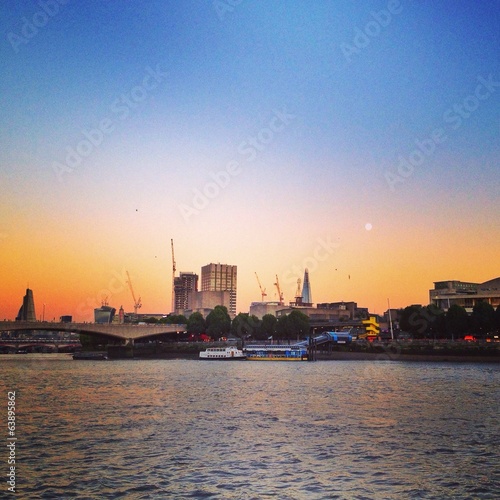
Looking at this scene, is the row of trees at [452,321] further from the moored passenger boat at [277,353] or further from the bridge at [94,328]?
the bridge at [94,328]

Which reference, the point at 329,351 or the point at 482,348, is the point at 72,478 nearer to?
the point at 482,348

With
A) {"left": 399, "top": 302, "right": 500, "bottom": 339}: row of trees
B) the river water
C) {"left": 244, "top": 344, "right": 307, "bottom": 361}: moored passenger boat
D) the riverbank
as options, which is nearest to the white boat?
{"left": 244, "top": 344, "right": 307, "bottom": 361}: moored passenger boat

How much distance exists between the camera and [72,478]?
27.3 metres

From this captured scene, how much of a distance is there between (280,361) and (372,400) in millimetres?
103910

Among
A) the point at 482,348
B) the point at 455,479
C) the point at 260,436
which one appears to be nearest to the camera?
the point at 455,479

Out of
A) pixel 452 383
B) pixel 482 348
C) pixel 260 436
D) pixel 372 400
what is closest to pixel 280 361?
pixel 482 348

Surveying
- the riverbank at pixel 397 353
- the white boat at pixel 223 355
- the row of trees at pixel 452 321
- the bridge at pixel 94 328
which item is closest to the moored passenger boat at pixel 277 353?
the white boat at pixel 223 355

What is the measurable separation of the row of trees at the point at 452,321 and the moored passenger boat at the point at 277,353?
34.4 meters

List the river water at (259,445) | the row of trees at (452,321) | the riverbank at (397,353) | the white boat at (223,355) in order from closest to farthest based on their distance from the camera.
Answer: the river water at (259,445) < the riverbank at (397,353) < the row of trees at (452,321) < the white boat at (223,355)

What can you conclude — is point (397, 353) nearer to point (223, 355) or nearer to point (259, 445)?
point (223, 355)

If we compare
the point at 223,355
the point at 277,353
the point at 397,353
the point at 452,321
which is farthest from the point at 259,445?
the point at 452,321

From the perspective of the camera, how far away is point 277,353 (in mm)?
165250

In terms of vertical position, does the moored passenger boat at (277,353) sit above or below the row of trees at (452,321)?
below

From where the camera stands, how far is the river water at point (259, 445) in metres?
25.8
